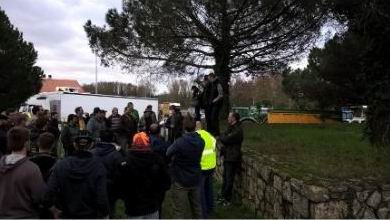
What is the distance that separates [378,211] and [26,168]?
4.28 metres

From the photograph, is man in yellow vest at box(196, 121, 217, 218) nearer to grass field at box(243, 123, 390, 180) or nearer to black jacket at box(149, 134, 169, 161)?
black jacket at box(149, 134, 169, 161)

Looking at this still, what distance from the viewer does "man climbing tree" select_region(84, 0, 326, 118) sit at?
64.3ft

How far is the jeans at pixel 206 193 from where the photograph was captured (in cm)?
886

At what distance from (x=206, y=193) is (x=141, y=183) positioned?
3.48 m

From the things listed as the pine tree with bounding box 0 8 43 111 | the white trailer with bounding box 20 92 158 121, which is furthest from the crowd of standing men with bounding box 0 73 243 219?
the pine tree with bounding box 0 8 43 111

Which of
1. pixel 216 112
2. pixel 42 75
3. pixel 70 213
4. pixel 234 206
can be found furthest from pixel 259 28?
pixel 42 75

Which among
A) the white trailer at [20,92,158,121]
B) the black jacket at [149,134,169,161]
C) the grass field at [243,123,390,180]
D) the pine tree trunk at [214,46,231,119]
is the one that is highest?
the pine tree trunk at [214,46,231,119]

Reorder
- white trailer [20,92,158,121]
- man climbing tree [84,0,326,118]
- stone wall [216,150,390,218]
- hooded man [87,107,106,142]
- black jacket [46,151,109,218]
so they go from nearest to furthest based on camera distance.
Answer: black jacket [46,151,109,218] < stone wall [216,150,390,218] < hooded man [87,107,106,142] < man climbing tree [84,0,326,118] < white trailer [20,92,158,121]

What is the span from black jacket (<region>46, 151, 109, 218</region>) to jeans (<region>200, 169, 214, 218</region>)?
3.37 m

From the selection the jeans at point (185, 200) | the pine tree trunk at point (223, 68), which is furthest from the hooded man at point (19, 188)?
the pine tree trunk at point (223, 68)

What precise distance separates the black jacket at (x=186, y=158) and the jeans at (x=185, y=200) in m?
0.10

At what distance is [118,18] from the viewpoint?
23.0 m

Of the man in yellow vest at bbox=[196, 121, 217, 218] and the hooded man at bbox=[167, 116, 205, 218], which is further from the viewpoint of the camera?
the man in yellow vest at bbox=[196, 121, 217, 218]

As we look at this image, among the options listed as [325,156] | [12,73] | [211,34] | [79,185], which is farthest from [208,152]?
[12,73]
